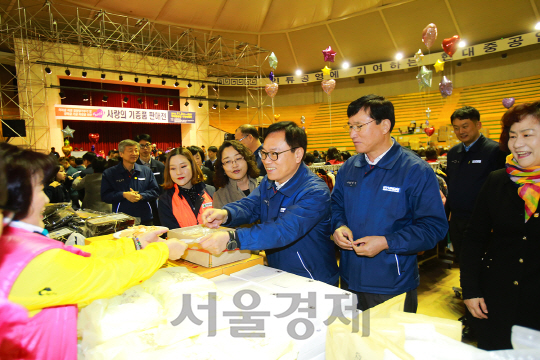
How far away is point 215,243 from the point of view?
1.35 m

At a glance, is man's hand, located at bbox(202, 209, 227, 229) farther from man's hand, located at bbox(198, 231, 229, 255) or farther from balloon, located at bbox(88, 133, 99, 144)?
balloon, located at bbox(88, 133, 99, 144)

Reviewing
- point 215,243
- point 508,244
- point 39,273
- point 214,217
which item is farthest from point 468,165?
point 39,273

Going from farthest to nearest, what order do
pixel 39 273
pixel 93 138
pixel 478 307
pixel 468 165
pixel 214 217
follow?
pixel 93 138, pixel 468 165, pixel 214 217, pixel 478 307, pixel 39 273

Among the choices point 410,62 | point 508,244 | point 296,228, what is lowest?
point 508,244

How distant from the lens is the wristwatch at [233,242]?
140cm

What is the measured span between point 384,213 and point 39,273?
1.48 meters

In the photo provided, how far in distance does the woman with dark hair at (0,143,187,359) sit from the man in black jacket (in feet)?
10.4

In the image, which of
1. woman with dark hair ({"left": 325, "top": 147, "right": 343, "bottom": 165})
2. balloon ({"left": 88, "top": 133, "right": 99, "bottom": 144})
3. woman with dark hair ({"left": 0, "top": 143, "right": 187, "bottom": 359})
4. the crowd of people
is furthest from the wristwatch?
Result: balloon ({"left": 88, "top": 133, "right": 99, "bottom": 144})

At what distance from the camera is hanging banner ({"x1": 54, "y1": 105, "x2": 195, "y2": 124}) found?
40.0 feet

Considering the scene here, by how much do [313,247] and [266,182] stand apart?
0.50m

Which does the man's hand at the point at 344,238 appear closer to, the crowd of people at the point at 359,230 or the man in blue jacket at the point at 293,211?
the crowd of people at the point at 359,230

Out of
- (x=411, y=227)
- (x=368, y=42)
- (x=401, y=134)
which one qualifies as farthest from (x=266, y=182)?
(x=368, y=42)

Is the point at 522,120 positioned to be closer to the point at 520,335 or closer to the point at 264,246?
the point at 520,335

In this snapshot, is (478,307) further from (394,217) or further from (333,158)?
A: (333,158)
